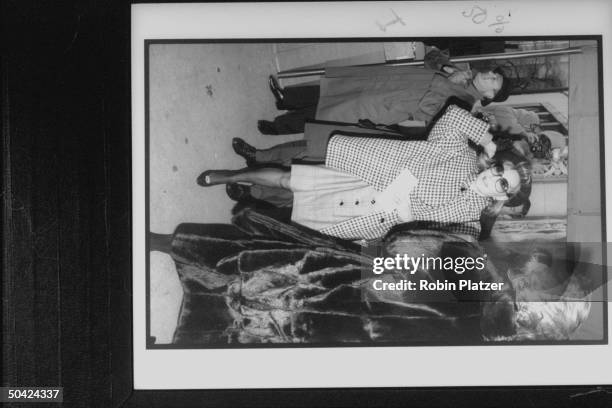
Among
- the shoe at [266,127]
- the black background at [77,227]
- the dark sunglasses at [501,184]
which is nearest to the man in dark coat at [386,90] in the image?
the shoe at [266,127]

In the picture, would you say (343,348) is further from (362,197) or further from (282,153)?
(282,153)

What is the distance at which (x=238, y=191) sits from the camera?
2260mm

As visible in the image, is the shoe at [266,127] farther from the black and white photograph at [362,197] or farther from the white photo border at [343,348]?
the white photo border at [343,348]

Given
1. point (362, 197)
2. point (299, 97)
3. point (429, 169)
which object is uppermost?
point (299, 97)

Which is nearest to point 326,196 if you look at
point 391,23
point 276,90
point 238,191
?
point 238,191

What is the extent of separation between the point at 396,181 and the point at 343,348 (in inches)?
27.3

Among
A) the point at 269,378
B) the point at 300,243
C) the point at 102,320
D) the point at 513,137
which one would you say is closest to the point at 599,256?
the point at 513,137

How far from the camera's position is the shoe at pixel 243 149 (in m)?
2.25

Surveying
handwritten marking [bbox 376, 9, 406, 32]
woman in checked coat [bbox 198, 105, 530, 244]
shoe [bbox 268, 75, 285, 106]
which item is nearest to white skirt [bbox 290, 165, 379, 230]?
woman in checked coat [bbox 198, 105, 530, 244]

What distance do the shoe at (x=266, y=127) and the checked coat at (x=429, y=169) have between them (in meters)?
0.24

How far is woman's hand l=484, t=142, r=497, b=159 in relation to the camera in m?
2.26

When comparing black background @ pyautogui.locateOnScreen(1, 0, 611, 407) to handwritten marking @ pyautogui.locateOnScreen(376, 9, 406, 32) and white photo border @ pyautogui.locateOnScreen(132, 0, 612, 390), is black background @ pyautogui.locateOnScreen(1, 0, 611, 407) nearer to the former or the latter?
white photo border @ pyautogui.locateOnScreen(132, 0, 612, 390)

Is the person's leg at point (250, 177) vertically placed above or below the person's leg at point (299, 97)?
below

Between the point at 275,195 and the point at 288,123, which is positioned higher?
the point at 288,123
